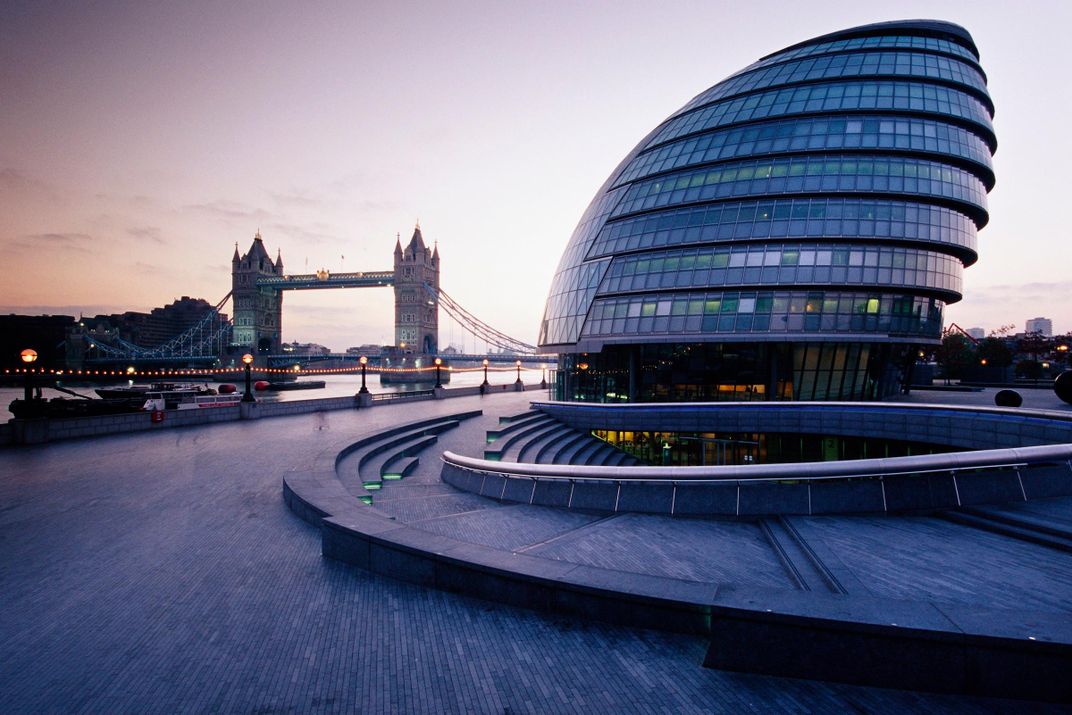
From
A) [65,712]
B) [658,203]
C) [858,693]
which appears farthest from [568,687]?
[658,203]

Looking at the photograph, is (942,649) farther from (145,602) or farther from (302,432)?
(302,432)

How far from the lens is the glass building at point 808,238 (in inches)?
1549

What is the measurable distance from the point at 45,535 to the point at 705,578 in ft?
42.1

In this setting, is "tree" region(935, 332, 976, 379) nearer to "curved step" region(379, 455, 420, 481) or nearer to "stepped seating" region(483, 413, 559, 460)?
"stepped seating" region(483, 413, 559, 460)

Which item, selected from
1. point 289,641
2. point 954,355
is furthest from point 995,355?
point 289,641

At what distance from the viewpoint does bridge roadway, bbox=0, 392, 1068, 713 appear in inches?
212

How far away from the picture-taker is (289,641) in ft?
21.7

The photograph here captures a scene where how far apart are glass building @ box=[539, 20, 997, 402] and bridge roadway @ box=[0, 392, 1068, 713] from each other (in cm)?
3179

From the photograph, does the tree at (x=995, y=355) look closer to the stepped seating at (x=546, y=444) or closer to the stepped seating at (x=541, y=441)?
the stepped seating at (x=546, y=444)

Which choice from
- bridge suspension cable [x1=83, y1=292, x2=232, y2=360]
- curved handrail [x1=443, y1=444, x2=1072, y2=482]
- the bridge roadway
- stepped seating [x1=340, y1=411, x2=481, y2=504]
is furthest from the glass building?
bridge suspension cable [x1=83, y1=292, x2=232, y2=360]

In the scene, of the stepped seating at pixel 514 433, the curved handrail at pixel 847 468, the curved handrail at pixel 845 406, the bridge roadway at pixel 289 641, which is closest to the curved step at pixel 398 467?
the stepped seating at pixel 514 433

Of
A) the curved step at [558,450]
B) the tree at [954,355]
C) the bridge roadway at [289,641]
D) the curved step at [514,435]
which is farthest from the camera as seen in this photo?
the tree at [954,355]

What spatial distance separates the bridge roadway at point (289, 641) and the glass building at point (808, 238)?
31.8 metres

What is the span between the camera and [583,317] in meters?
45.5
